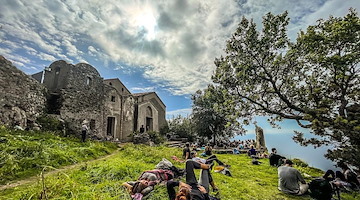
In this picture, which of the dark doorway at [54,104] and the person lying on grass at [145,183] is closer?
the person lying on grass at [145,183]

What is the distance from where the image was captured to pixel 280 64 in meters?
11.0

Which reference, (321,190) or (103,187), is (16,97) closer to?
(103,187)

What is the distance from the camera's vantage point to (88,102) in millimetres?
18078

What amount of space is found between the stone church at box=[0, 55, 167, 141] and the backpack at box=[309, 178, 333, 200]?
16.8 meters

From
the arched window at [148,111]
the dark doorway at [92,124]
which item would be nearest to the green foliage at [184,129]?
the arched window at [148,111]

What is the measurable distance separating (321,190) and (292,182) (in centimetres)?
103

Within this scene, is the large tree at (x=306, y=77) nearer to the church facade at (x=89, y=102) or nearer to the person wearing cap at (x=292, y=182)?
the person wearing cap at (x=292, y=182)

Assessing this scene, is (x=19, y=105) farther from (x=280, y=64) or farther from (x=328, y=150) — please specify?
(x=328, y=150)

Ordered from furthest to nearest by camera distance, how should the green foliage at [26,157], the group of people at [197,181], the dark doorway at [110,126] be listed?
the dark doorway at [110,126]
the green foliage at [26,157]
the group of people at [197,181]

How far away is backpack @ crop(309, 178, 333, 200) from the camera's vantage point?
612cm

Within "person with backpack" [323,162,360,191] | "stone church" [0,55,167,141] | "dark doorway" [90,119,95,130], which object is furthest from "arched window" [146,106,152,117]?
"person with backpack" [323,162,360,191]

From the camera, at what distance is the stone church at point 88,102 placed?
15945 millimetres

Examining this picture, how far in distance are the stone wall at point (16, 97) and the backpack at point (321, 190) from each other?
15.8 meters

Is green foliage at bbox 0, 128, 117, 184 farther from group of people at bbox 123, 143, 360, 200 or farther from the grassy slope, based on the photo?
group of people at bbox 123, 143, 360, 200
